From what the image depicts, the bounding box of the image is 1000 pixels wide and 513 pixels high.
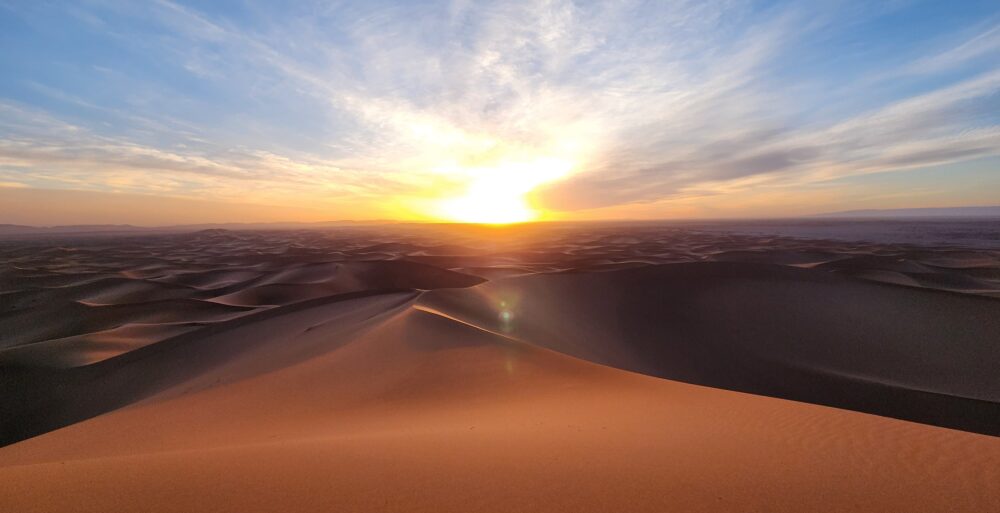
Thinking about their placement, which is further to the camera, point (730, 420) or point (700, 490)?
point (730, 420)

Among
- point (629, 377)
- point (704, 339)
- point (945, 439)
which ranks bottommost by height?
point (704, 339)

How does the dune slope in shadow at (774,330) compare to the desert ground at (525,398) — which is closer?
the desert ground at (525,398)

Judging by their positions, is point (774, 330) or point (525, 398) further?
point (774, 330)

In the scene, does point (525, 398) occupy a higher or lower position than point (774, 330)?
higher

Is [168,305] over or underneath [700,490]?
underneath

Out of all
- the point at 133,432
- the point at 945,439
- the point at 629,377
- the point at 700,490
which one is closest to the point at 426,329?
the point at 629,377

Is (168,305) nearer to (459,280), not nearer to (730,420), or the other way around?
(459,280)

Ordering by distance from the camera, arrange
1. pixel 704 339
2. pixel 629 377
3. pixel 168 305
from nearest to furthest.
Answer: pixel 629 377
pixel 704 339
pixel 168 305

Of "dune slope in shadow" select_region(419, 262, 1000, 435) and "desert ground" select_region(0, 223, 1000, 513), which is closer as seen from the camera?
"desert ground" select_region(0, 223, 1000, 513)
